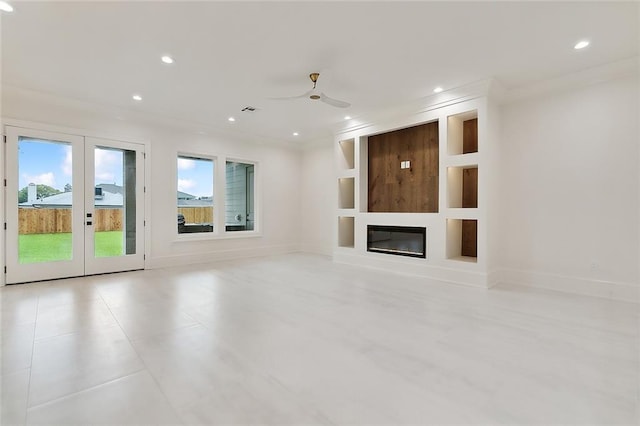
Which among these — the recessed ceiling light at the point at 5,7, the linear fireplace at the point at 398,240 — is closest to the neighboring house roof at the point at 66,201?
the recessed ceiling light at the point at 5,7

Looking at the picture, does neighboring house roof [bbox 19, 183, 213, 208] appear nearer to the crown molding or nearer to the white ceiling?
the white ceiling

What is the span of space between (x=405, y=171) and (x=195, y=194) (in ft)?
14.5

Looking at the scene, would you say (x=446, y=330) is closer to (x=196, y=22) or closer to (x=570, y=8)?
(x=570, y=8)

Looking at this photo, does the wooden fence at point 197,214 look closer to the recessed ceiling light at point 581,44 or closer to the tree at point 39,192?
the tree at point 39,192

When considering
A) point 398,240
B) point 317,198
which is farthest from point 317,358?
point 317,198

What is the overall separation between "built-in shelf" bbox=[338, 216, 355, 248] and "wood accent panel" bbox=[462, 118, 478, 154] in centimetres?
272

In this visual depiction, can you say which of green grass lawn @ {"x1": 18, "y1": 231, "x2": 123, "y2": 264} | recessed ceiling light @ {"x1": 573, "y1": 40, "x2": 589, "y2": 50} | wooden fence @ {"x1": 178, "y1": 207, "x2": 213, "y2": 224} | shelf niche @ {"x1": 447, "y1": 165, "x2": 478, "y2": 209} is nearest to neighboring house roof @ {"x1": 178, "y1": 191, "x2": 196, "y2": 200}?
wooden fence @ {"x1": 178, "y1": 207, "x2": 213, "y2": 224}

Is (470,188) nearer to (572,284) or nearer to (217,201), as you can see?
(572,284)

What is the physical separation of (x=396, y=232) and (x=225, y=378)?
418 centimetres

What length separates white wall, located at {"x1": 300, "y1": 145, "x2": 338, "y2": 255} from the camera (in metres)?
7.35

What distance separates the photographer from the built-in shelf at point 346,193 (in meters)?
6.52

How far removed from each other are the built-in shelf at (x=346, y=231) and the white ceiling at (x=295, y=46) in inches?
106

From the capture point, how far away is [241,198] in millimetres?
7520

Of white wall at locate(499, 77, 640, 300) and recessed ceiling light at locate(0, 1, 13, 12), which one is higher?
recessed ceiling light at locate(0, 1, 13, 12)
